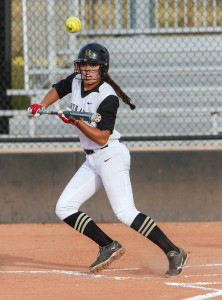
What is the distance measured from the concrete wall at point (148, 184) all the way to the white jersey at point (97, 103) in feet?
10.1

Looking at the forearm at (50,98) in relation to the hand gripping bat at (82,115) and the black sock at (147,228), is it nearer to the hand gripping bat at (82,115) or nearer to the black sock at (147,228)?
the hand gripping bat at (82,115)

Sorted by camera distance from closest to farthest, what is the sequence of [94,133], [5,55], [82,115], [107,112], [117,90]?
[82,115] < [94,133] < [107,112] < [117,90] < [5,55]

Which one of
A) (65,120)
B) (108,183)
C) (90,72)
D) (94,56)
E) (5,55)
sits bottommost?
(108,183)

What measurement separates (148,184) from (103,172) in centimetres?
324

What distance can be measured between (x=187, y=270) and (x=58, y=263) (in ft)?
3.99

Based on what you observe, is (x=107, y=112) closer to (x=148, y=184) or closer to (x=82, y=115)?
(x=82, y=115)

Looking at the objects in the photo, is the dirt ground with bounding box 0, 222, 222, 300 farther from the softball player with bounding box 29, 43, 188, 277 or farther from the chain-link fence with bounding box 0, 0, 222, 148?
the chain-link fence with bounding box 0, 0, 222, 148

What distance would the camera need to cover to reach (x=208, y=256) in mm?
7559

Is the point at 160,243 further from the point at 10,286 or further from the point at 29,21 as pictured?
the point at 29,21

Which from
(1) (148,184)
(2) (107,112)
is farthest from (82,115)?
(1) (148,184)

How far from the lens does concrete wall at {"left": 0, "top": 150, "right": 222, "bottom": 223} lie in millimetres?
9617

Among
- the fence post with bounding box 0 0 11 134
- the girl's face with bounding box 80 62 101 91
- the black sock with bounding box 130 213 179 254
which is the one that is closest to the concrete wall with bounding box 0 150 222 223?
the fence post with bounding box 0 0 11 134

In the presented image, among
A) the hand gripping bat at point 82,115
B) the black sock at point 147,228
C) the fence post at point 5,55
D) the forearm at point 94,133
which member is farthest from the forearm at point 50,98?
the fence post at point 5,55

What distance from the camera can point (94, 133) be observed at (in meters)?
6.08
